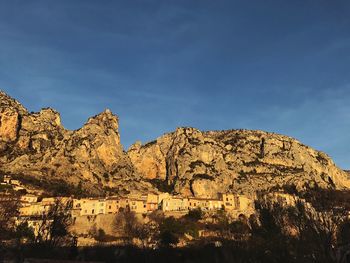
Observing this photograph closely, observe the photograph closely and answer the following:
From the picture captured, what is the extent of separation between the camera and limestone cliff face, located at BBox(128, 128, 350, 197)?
156750 mm

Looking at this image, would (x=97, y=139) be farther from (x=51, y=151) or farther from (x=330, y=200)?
(x=330, y=200)

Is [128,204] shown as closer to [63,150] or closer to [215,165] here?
[63,150]

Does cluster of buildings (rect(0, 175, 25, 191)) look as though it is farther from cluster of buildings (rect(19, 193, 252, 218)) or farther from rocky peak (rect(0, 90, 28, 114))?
rocky peak (rect(0, 90, 28, 114))

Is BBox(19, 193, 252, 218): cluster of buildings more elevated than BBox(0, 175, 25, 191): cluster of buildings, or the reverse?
BBox(0, 175, 25, 191): cluster of buildings

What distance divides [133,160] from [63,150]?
42287mm

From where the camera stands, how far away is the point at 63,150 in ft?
474

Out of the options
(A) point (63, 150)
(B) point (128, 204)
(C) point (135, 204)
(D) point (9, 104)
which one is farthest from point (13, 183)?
(D) point (9, 104)

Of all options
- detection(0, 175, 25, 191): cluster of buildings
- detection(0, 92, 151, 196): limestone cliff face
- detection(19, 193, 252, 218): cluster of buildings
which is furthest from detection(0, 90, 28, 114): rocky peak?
detection(19, 193, 252, 218): cluster of buildings

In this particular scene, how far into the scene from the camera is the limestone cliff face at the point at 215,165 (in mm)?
156750

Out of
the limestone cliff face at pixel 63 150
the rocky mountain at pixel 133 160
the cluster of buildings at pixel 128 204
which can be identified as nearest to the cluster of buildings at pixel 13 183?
the cluster of buildings at pixel 128 204

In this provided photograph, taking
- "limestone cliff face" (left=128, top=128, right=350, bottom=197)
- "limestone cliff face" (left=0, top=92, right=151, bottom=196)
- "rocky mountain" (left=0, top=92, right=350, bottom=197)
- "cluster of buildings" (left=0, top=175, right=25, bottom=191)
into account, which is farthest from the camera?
"limestone cliff face" (left=128, top=128, right=350, bottom=197)

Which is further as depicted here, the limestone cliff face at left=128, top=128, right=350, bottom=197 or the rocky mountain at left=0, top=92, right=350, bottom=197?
the limestone cliff face at left=128, top=128, right=350, bottom=197

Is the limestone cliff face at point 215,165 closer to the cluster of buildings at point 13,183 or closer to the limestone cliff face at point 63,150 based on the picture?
the limestone cliff face at point 63,150

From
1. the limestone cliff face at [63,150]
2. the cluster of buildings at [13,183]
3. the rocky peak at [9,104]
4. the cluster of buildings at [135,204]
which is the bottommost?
the cluster of buildings at [135,204]
